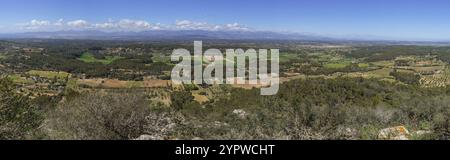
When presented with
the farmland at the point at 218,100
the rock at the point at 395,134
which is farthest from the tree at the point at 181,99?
the rock at the point at 395,134

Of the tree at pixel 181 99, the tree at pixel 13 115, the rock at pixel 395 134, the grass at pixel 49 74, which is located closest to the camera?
the rock at pixel 395 134

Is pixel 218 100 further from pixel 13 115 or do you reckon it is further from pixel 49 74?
pixel 49 74

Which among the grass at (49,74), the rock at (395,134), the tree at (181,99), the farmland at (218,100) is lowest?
the tree at (181,99)

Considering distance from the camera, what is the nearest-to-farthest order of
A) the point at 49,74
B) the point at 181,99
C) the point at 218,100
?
the point at 181,99, the point at 218,100, the point at 49,74

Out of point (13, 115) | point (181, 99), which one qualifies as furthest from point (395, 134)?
point (181, 99)

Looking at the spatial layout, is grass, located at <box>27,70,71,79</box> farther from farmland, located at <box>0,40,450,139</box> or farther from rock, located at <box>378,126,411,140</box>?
rock, located at <box>378,126,411,140</box>

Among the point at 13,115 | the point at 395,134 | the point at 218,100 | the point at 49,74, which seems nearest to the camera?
the point at 395,134

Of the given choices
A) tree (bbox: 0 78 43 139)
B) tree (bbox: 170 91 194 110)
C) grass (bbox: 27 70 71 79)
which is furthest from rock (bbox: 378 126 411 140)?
grass (bbox: 27 70 71 79)

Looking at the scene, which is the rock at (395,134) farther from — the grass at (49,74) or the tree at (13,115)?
the grass at (49,74)

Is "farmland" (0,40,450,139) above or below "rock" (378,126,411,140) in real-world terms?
below

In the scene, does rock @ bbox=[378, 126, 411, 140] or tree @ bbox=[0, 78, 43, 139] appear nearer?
rock @ bbox=[378, 126, 411, 140]
